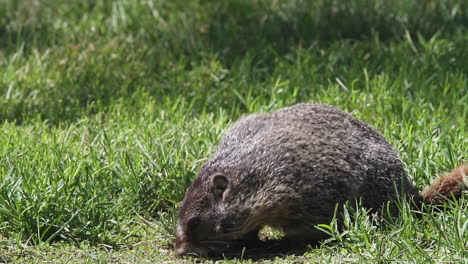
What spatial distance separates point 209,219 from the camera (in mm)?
4699

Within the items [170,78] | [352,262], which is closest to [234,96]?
[170,78]

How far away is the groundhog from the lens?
15.4 ft

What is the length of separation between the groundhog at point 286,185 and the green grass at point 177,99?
0.51ft

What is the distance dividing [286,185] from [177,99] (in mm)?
2065

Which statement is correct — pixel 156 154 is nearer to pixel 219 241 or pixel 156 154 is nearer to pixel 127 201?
pixel 127 201

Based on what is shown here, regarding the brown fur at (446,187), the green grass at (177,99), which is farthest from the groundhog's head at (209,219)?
the brown fur at (446,187)

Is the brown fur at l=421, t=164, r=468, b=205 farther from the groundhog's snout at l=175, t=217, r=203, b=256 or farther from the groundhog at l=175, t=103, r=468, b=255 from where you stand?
Result: the groundhog's snout at l=175, t=217, r=203, b=256

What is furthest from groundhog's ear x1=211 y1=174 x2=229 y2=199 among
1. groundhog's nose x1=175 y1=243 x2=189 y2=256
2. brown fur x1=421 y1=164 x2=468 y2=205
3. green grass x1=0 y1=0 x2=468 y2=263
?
brown fur x1=421 y1=164 x2=468 y2=205

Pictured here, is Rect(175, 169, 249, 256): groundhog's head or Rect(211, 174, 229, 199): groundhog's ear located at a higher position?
Rect(211, 174, 229, 199): groundhog's ear

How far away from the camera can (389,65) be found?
22.8 ft

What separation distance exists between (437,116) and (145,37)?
310 centimetres

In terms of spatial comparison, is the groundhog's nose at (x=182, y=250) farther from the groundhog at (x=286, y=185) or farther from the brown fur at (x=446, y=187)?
the brown fur at (x=446, y=187)

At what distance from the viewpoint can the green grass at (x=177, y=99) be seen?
473 cm

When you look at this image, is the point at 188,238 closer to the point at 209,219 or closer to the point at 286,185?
the point at 209,219
